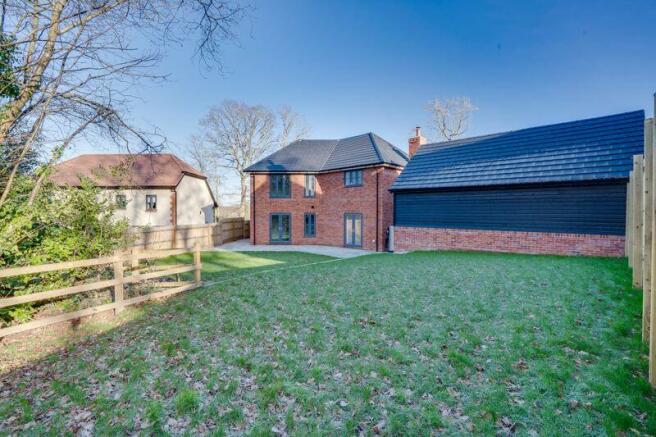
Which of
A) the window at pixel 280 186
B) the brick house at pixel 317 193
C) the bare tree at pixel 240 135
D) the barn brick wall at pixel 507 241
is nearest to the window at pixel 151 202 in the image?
the brick house at pixel 317 193

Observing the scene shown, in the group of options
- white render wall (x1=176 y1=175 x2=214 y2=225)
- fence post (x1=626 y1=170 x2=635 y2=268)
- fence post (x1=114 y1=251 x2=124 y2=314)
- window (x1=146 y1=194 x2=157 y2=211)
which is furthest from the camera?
white render wall (x1=176 y1=175 x2=214 y2=225)

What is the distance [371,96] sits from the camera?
22.0 metres

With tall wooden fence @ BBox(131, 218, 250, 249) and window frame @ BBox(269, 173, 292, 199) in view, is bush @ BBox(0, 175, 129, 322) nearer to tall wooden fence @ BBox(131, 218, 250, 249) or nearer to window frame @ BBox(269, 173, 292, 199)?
tall wooden fence @ BBox(131, 218, 250, 249)

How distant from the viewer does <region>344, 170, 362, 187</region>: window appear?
1906cm

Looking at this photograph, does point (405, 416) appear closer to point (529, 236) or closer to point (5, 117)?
point (5, 117)

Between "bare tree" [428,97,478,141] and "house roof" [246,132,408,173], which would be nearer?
"house roof" [246,132,408,173]

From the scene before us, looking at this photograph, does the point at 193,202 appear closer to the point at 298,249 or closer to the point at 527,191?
the point at 298,249

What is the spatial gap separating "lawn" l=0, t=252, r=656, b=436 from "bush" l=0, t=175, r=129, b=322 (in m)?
1.34

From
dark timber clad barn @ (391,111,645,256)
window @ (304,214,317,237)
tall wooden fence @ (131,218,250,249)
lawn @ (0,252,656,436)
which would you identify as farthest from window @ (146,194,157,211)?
lawn @ (0,252,656,436)

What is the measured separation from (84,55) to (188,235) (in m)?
14.2

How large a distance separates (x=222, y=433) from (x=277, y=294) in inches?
187

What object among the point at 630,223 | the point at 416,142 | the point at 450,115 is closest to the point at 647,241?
the point at 630,223

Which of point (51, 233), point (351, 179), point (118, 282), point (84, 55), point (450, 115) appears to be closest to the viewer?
point (84, 55)

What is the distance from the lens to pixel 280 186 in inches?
834
